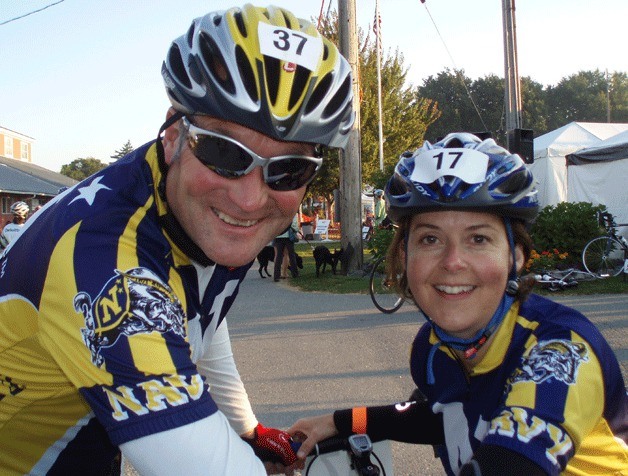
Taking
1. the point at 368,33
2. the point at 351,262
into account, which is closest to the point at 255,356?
the point at 351,262

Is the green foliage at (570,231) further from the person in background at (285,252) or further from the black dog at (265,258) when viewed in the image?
the black dog at (265,258)

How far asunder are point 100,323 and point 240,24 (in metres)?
0.99

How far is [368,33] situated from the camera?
3425 cm

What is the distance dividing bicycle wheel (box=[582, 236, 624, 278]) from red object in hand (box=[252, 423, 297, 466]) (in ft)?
37.7

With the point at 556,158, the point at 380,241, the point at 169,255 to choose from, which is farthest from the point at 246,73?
the point at 556,158

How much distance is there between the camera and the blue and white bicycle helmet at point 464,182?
76.5 inches

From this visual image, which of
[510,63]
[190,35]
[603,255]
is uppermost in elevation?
[510,63]

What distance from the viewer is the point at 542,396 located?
1.49 metres

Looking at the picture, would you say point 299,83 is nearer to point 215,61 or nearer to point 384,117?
point 215,61

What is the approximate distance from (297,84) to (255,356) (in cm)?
564

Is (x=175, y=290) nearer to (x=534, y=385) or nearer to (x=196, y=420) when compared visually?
(x=196, y=420)

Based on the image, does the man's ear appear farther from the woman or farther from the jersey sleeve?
the jersey sleeve

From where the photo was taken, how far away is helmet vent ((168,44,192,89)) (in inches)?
68.2

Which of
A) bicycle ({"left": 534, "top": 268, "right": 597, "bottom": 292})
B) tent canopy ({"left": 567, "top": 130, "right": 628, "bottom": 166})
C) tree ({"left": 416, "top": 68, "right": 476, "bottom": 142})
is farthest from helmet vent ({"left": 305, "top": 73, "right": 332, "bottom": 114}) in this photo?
tree ({"left": 416, "top": 68, "right": 476, "bottom": 142})
